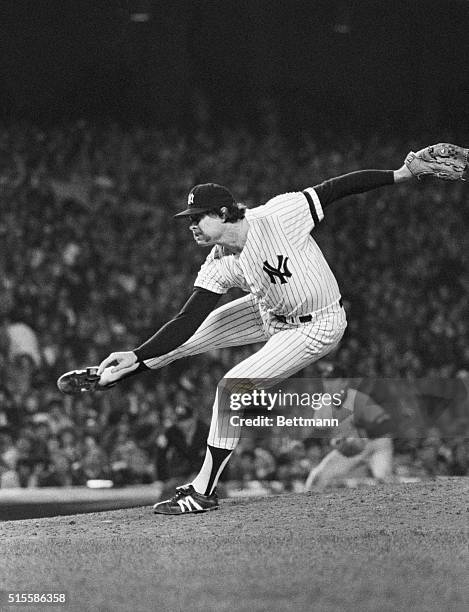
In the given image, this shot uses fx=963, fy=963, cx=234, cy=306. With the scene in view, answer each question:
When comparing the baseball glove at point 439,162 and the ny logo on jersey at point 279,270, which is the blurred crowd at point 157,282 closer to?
the ny logo on jersey at point 279,270

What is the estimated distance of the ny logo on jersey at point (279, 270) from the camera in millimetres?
4215

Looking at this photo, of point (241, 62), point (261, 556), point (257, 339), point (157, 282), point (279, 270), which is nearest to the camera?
point (261, 556)

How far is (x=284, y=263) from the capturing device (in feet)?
13.9

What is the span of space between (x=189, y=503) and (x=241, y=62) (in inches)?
483

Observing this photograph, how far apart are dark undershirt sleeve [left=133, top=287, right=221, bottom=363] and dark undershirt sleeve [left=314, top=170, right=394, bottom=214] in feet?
2.26

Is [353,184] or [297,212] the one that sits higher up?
[353,184]

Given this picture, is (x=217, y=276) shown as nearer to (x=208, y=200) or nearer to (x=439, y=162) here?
(x=208, y=200)

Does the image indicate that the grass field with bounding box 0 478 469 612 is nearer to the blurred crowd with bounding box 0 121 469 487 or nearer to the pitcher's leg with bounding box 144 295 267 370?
the pitcher's leg with bounding box 144 295 267 370

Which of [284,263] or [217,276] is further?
[217,276]

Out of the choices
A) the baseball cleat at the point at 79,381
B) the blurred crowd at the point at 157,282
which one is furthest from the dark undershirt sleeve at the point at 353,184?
the blurred crowd at the point at 157,282

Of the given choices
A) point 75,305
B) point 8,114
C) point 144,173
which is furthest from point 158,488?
point 8,114

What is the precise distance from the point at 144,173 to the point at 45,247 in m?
2.69

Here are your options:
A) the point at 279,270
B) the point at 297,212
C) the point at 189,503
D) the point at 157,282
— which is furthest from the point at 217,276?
the point at 157,282

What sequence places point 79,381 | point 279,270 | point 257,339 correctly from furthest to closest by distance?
point 257,339
point 79,381
point 279,270
